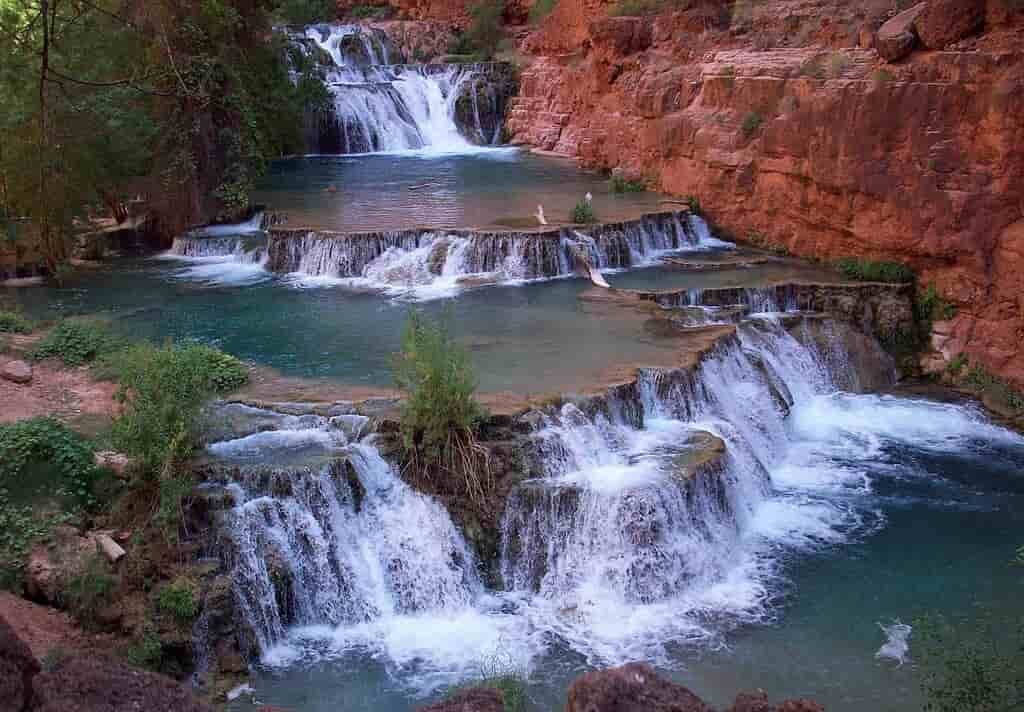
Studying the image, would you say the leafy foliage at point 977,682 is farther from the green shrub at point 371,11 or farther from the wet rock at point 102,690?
the green shrub at point 371,11

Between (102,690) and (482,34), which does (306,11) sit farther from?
(102,690)

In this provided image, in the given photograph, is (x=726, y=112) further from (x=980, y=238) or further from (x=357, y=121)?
(x=357, y=121)

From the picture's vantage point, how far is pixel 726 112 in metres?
15.5

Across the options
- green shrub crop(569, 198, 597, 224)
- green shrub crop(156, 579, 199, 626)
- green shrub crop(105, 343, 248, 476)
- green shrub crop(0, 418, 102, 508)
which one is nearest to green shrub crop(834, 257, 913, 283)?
green shrub crop(569, 198, 597, 224)

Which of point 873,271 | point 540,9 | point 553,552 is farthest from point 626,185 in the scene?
point 540,9

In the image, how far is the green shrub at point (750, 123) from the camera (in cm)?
1473

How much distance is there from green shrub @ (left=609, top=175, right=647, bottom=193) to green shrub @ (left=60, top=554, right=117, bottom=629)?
12270 millimetres

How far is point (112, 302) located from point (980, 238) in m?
10.9

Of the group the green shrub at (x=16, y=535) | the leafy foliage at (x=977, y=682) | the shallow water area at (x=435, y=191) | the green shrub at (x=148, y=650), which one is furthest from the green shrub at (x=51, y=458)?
the shallow water area at (x=435, y=191)

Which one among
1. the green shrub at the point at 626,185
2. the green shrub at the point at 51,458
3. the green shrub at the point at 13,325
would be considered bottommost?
the green shrub at the point at 51,458

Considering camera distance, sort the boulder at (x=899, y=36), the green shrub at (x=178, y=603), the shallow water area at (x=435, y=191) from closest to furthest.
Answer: the green shrub at (x=178, y=603) → the boulder at (x=899, y=36) → the shallow water area at (x=435, y=191)

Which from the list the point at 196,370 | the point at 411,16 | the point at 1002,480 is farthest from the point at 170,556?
the point at 411,16

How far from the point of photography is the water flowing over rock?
23125 mm

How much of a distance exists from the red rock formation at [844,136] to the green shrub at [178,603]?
936 cm
